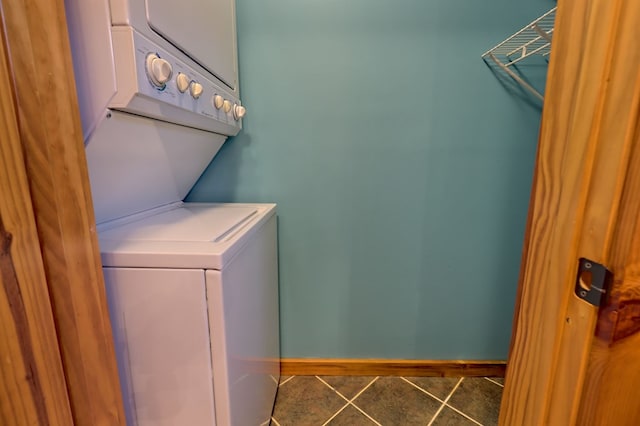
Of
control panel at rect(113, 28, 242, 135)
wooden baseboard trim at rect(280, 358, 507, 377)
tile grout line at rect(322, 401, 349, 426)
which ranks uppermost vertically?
control panel at rect(113, 28, 242, 135)

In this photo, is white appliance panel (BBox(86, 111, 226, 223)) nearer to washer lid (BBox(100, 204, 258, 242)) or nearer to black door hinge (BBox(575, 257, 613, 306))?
washer lid (BBox(100, 204, 258, 242))

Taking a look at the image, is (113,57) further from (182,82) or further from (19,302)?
(19,302)

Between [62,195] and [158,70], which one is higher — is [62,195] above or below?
below

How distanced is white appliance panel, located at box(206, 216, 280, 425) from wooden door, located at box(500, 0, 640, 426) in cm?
70

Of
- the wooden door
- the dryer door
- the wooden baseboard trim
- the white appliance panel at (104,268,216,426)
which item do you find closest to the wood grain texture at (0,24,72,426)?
the white appliance panel at (104,268,216,426)

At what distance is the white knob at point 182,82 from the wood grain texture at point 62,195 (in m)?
0.32

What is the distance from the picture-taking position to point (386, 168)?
64.0 inches

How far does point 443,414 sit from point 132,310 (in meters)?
1.60

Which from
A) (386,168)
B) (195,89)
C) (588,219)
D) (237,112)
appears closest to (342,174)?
(386,168)

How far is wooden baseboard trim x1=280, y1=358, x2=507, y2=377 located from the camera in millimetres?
1804

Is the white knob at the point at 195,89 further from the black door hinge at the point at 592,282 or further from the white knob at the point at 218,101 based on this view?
the black door hinge at the point at 592,282

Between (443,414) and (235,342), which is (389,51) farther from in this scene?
(443,414)

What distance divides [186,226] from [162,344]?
0.39 metres

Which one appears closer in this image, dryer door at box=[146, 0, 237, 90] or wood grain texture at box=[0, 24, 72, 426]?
wood grain texture at box=[0, 24, 72, 426]
